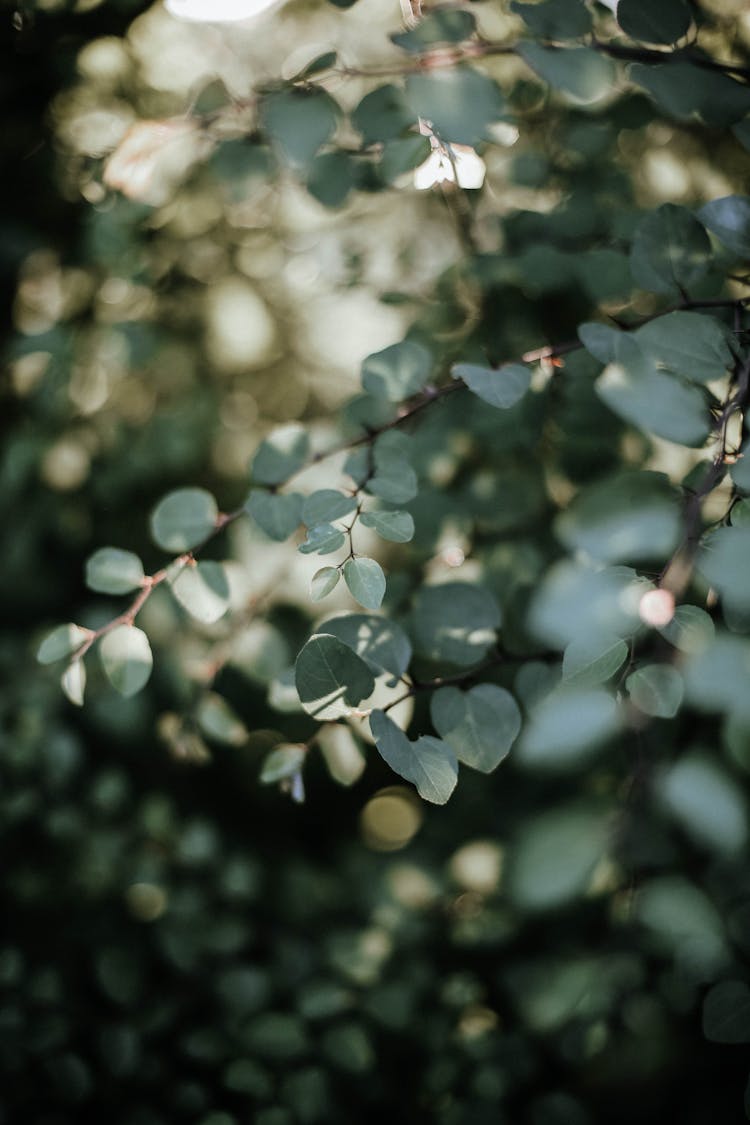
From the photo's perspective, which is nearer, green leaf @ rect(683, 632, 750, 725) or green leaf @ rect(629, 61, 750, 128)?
green leaf @ rect(683, 632, 750, 725)

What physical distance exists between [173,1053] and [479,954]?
1.50ft

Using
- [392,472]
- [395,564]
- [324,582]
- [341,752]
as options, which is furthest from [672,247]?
[395,564]

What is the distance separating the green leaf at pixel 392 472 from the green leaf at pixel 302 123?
246 mm

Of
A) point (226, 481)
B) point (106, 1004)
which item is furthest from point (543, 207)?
point (106, 1004)

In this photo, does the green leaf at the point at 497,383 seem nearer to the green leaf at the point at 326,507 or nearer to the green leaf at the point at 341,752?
the green leaf at the point at 326,507

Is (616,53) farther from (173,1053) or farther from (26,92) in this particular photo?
(173,1053)

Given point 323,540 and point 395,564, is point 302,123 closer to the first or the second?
point 323,540

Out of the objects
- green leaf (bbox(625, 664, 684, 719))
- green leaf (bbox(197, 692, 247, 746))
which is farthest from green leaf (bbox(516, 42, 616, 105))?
green leaf (bbox(197, 692, 247, 746))

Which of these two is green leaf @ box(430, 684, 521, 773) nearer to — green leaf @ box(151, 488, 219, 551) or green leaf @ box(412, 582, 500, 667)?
green leaf @ box(412, 582, 500, 667)

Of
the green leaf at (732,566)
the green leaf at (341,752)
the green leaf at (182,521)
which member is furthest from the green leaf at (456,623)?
the green leaf at (732,566)

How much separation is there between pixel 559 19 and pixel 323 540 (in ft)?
1.42

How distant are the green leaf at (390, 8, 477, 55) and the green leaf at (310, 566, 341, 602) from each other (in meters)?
0.39

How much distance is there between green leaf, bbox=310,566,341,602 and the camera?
0.50 m

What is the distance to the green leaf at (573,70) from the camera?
1.72 feet
